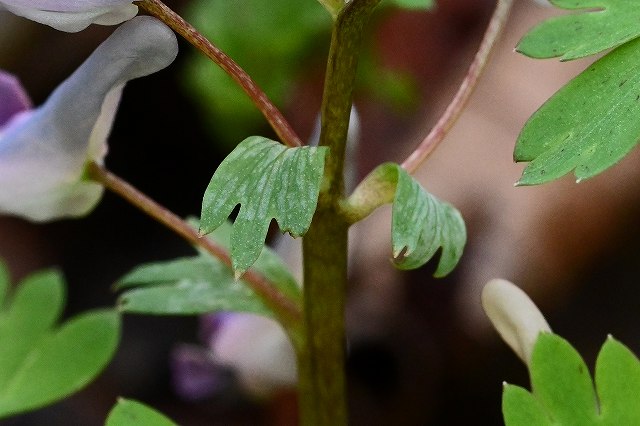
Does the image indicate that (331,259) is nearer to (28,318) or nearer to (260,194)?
(260,194)

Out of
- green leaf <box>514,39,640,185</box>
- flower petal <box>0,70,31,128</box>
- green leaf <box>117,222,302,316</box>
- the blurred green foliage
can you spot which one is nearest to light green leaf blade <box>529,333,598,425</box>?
green leaf <box>514,39,640,185</box>

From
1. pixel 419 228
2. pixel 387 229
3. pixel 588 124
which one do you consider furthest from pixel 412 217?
pixel 387 229

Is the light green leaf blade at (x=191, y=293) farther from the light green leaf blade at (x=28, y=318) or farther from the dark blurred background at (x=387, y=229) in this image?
the dark blurred background at (x=387, y=229)

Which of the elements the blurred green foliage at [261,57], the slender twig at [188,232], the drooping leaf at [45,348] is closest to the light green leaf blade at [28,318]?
the drooping leaf at [45,348]

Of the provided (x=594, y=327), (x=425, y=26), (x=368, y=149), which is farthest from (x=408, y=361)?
(x=425, y=26)

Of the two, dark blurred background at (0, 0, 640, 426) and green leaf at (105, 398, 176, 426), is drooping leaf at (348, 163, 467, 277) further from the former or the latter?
dark blurred background at (0, 0, 640, 426)

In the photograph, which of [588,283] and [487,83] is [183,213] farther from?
[588,283]
